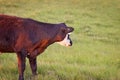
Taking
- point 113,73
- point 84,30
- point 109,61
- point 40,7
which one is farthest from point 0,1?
point 113,73

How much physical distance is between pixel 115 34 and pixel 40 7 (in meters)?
11.8

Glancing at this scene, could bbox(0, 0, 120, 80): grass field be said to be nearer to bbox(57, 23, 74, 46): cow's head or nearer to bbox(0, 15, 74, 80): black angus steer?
bbox(0, 15, 74, 80): black angus steer

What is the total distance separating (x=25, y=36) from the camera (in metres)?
7.05

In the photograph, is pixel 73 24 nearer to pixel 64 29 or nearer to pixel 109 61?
pixel 109 61

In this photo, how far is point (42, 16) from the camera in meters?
26.4

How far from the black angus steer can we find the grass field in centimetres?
63

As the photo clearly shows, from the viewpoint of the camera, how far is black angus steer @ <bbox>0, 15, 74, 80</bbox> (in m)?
7.01

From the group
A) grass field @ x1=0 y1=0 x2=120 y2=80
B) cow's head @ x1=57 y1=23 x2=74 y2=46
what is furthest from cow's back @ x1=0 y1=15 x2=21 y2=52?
cow's head @ x1=57 y1=23 x2=74 y2=46

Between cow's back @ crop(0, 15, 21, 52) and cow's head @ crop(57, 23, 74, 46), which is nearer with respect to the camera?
cow's back @ crop(0, 15, 21, 52)

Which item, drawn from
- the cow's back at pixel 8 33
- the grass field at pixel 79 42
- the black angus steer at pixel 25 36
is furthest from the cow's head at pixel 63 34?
the cow's back at pixel 8 33

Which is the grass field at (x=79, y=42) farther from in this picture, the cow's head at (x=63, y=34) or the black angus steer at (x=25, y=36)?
the cow's head at (x=63, y=34)

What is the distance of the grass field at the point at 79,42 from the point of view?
27.7 feet

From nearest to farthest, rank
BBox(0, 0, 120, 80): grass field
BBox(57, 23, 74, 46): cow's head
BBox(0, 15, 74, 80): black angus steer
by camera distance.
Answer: BBox(0, 15, 74, 80): black angus steer → BBox(57, 23, 74, 46): cow's head → BBox(0, 0, 120, 80): grass field

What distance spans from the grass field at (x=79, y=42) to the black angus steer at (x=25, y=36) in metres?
0.63
